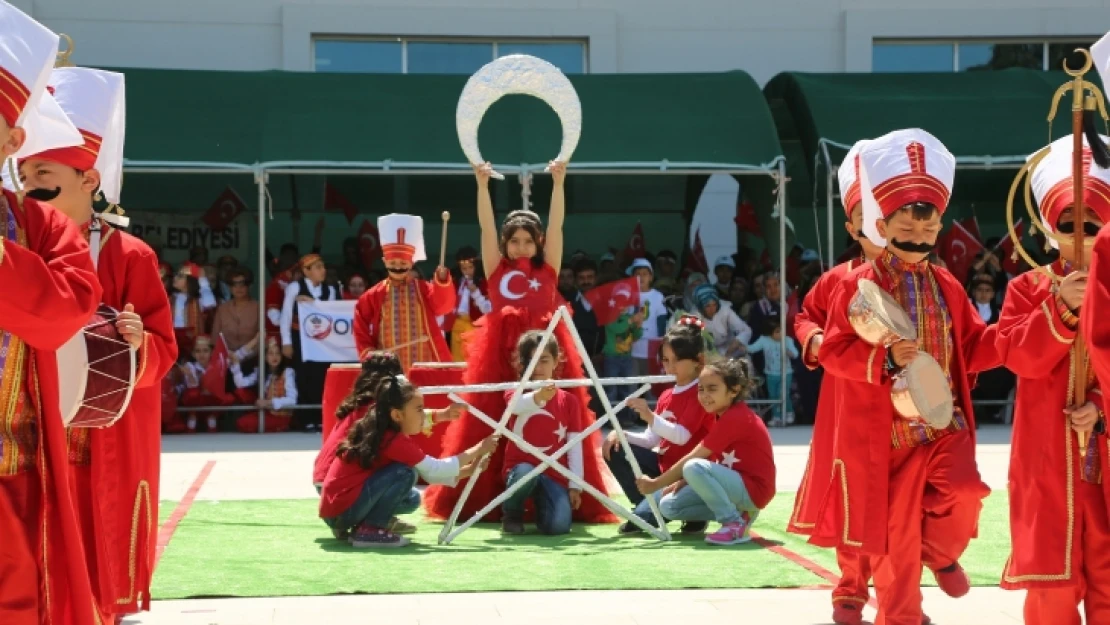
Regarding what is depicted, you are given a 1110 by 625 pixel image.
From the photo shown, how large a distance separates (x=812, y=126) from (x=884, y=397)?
1051 cm

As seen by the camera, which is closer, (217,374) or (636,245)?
(217,374)

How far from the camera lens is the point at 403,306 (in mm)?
11062

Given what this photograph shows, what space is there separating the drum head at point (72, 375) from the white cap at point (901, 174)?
9.24 feet

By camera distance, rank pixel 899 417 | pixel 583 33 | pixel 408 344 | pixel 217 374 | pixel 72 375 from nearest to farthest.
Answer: pixel 72 375 → pixel 899 417 → pixel 408 344 → pixel 217 374 → pixel 583 33

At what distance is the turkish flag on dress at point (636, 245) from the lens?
58.4 ft

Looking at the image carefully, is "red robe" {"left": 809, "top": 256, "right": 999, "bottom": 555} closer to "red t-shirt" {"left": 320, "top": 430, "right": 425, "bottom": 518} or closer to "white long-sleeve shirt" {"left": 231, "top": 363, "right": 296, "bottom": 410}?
"red t-shirt" {"left": 320, "top": 430, "right": 425, "bottom": 518}

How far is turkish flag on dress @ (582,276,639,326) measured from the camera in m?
15.3

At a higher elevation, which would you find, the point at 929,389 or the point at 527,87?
the point at 527,87

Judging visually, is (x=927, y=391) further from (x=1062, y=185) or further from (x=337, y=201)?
(x=337, y=201)

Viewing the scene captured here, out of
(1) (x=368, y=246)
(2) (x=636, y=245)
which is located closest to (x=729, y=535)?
(1) (x=368, y=246)

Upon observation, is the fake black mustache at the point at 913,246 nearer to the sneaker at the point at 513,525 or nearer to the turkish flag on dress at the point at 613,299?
the sneaker at the point at 513,525

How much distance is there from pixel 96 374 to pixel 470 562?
11.5 feet

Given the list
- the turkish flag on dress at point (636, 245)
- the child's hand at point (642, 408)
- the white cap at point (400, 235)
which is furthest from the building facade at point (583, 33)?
the child's hand at point (642, 408)

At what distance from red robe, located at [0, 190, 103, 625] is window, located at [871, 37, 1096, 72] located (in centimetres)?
1682
